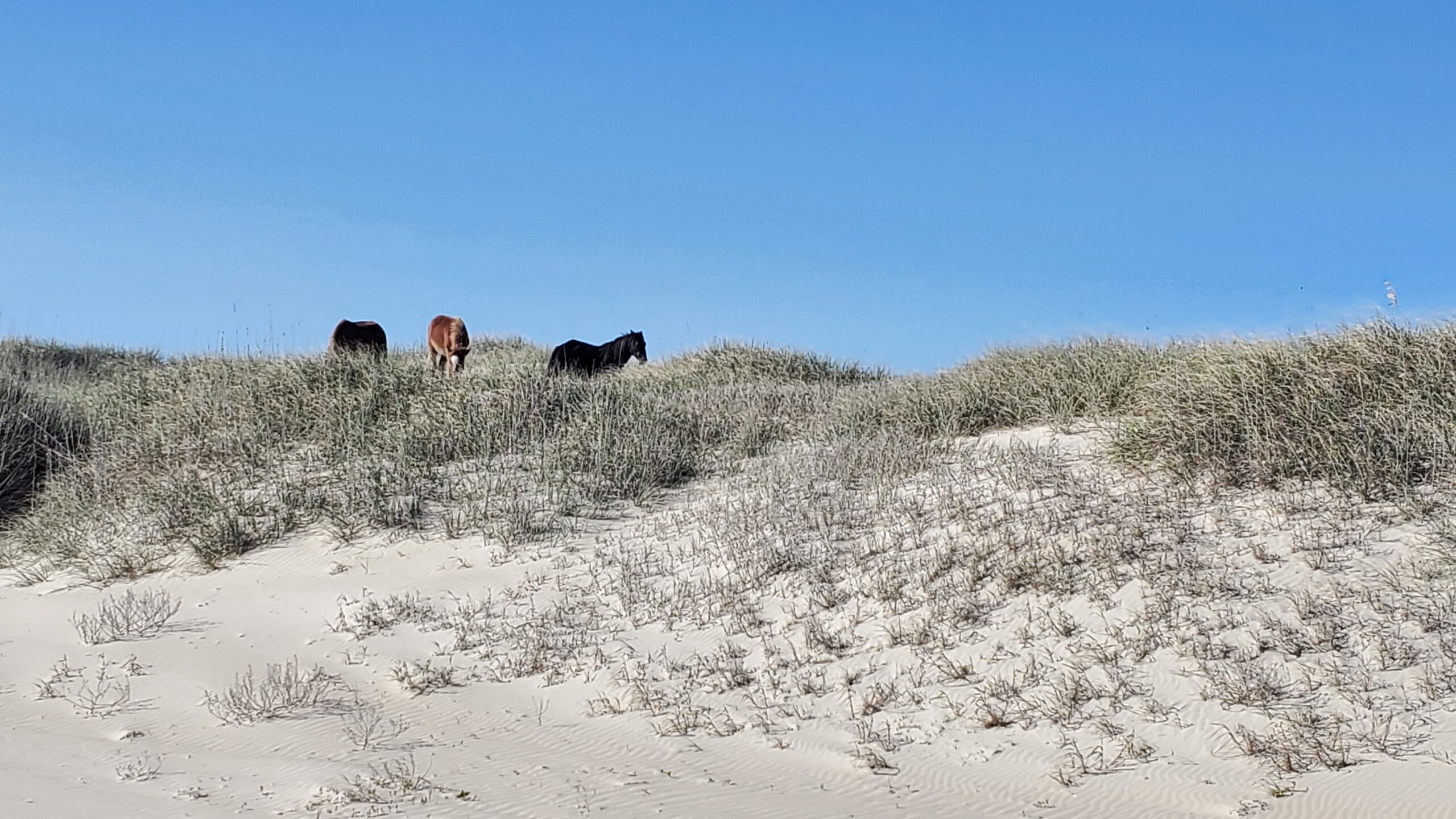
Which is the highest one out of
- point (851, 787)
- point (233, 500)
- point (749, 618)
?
point (233, 500)

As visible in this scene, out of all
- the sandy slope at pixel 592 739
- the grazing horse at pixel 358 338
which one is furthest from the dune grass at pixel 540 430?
the grazing horse at pixel 358 338

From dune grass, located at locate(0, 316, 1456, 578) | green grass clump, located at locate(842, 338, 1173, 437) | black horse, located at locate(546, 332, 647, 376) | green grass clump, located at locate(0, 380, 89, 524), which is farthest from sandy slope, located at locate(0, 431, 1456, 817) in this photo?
black horse, located at locate(546, 332, 647, 376)

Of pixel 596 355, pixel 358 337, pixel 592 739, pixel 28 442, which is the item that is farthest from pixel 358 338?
pixel 592 739

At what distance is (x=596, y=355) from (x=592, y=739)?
39.9ft

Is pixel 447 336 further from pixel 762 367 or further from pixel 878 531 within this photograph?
pixel 878 531

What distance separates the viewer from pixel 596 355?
17719mm

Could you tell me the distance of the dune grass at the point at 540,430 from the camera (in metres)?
8.54

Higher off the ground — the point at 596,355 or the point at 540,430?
the point at 596,355

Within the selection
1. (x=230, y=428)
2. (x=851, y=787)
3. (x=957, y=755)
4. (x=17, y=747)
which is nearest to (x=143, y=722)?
(x=17, y=747)

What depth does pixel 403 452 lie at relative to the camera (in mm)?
10625

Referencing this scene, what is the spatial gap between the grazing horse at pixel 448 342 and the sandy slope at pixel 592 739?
833 centimetres

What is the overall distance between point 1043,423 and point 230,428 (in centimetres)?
782

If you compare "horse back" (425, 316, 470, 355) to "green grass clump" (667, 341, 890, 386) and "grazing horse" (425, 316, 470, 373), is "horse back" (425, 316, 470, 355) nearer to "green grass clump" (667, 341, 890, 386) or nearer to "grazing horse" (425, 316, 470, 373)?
"grazing horse" (425, 316, 470, 373)

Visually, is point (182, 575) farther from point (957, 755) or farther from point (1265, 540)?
point (1265, 540)
